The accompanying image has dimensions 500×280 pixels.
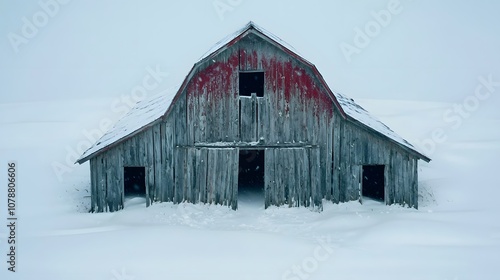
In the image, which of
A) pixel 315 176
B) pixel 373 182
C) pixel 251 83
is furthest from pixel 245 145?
pixel 373 182

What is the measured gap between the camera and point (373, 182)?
2188cm

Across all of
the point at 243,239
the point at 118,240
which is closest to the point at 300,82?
the point at 243,239

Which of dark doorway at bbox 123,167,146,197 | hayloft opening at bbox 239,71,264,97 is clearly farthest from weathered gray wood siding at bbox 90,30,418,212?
dark doorway at bbox 123,167,146,197

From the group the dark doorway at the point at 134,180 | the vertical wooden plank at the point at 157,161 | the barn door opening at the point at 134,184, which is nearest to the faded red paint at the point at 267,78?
the vertical wooden plank at the point at 157,161

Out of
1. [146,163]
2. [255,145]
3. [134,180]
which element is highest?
[255,145]

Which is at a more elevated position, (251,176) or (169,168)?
(169,168)

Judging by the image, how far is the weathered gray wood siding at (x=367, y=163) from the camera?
59.0 feet

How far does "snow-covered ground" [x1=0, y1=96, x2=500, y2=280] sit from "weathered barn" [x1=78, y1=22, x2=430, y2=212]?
68 centimetres

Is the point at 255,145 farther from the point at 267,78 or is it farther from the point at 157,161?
the point at 157,161

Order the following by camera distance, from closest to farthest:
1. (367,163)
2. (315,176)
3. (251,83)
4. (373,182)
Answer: (315,176), (367,163), (251,83), (373,182)

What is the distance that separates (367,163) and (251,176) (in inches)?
332

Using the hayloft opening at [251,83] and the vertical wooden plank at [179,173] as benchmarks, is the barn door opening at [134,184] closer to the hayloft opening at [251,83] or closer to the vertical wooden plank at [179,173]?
the vertical wooden plank at [179,173]

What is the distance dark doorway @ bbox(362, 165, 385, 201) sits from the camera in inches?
848

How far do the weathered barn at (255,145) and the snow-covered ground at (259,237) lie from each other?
679mm
